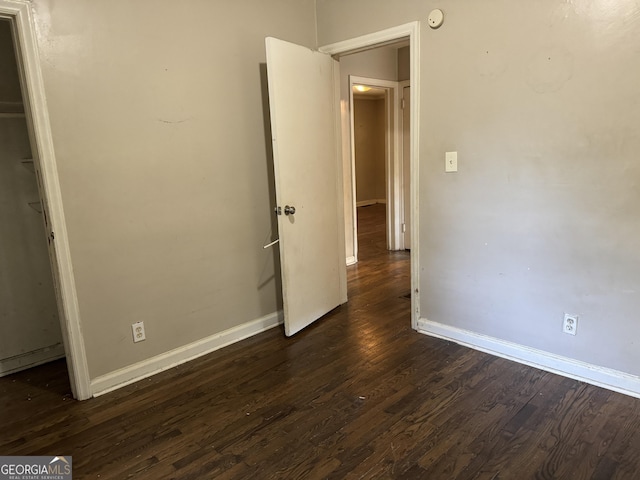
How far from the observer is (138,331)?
8.39 feet

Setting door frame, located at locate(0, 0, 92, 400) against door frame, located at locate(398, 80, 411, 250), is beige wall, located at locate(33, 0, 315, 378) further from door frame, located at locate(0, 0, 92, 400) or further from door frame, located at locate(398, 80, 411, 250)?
door frame, located at locate(398, 80, 411, 250)

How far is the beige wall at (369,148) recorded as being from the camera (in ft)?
32.5

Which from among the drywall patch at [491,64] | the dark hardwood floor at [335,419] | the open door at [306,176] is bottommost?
the dark hardwood floor at [335,419]

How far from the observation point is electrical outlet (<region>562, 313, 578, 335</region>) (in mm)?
2401

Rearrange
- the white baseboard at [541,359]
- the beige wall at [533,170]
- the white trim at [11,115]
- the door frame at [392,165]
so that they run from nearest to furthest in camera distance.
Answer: the beige wall at [533,170] → the white baseboard at [541,359] → the white trim at [11,115] → the door frame at [392,165]

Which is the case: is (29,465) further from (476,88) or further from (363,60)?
(363,60)

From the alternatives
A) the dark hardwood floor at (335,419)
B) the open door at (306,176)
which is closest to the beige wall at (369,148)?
the open door at (306,176)

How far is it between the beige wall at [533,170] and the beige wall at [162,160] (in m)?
1.02

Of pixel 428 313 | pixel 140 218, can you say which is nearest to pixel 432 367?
pixel 428 313

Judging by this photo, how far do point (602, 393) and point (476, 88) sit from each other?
1743mm

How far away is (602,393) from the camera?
2270mm

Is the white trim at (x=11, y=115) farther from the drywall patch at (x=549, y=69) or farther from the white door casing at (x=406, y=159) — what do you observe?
the white door casing at (x=406, y=159)

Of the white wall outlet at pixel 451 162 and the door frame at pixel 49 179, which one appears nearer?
the door frame at pixel 49 179

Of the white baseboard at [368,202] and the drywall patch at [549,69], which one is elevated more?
the drywall patch at [549,69]
